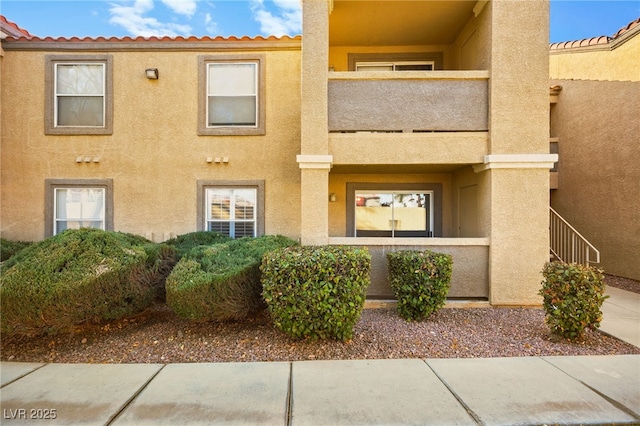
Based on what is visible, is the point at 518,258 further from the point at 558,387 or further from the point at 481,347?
the point at 558,387

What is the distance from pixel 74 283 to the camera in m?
4.55

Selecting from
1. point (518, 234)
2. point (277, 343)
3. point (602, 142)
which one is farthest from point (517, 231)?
point (602, 142)

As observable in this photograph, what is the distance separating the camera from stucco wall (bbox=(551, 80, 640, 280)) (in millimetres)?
8812

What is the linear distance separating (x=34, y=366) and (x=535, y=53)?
9811 mm

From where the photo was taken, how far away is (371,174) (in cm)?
855

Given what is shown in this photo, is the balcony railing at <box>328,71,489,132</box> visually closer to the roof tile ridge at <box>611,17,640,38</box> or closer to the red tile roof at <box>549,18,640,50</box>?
the roof tile ridge at <box>611,17,640,38</box>

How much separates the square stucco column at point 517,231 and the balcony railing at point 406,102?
3.60ft

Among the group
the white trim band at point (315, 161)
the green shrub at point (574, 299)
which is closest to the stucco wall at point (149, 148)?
the white trim band at point (315, 161)

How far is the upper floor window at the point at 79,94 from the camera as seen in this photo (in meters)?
8.12

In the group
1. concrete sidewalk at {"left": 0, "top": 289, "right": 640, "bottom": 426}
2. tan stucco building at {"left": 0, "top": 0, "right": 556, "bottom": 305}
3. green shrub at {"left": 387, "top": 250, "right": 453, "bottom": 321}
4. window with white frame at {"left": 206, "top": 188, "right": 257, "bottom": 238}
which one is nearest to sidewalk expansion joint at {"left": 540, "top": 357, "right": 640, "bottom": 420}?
concrete sidewalk at {"left": 0, "top": 289, "right": 640, "bottom": 426}

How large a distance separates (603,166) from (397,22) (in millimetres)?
7501

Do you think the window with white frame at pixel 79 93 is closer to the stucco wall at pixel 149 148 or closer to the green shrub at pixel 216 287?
the stucco wall at pixel 149 148

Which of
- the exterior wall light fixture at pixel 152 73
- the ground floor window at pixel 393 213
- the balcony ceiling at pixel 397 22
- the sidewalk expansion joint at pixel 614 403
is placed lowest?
the sidewalk expansion joint at pixel 614 403

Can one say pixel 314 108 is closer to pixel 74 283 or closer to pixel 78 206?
pixel 74 283
